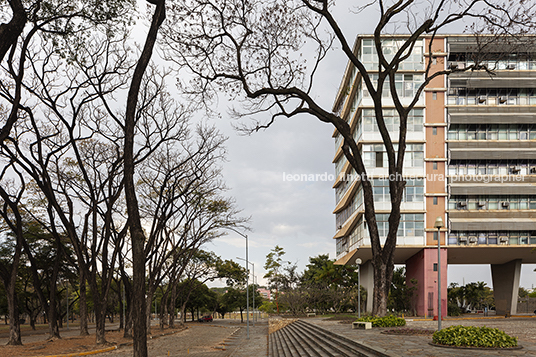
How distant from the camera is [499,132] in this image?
44.0 meters

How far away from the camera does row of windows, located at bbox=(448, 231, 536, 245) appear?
42375mm

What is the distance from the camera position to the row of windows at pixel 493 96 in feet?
144

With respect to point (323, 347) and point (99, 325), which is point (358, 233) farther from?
point (323, 347)

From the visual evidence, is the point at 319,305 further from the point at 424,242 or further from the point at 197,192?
the point at 197,192

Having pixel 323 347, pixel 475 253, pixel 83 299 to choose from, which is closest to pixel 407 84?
pixel 475 253

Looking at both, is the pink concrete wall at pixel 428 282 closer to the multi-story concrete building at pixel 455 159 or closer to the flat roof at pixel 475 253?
the multi-story concrete building at pixel 455 159

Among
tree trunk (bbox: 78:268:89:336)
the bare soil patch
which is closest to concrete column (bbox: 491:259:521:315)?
tree trunk (bbox: 78:268:89:336)

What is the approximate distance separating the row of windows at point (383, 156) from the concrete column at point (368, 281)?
32.8 feet

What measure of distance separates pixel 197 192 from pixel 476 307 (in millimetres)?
53922

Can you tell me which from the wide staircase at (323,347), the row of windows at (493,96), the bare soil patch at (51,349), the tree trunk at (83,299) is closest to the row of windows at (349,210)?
the row of windows at (493,96)

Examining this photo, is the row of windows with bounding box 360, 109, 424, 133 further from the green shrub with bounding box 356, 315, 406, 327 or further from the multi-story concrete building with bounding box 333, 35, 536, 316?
the green shrub with bounding box 356, 315, 406, 327

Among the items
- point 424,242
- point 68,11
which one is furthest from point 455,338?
point 424,242

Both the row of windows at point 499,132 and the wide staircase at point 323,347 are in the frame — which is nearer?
the wide staircase at point 323,347

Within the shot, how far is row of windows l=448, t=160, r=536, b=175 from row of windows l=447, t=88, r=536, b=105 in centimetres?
537
